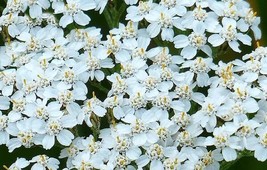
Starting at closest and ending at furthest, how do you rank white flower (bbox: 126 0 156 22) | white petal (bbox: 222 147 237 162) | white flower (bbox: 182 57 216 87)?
white petal (bbox: 222 147 237 162), white flower (bbox: 182 57 216 87), white flower (bbox: 126 0 156 22)

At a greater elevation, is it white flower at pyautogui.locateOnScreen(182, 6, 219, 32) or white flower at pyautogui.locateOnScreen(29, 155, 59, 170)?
white flower at pyautogui.locateOnScreen(182, 6, 219, 32)

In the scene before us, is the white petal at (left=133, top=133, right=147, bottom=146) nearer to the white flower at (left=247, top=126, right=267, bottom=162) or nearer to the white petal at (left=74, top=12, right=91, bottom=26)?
the white flower at (left=247, top=126, right=267, bottom=162)

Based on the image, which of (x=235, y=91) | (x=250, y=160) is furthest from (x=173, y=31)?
(x=250, y=160)

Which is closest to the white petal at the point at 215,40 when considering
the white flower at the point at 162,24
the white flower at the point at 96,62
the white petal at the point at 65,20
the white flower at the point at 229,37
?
the white flower at the point at 229,37

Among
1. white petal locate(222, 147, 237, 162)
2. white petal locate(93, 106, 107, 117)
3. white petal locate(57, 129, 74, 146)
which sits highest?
white petal locate(93, 106, 107, 117)

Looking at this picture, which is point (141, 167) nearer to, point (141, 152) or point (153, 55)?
point (141, 152)

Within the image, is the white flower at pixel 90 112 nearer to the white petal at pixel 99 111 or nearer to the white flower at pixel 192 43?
the white petal at pixel 99 111

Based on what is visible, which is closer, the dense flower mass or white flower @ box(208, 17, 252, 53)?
the dense flower mass

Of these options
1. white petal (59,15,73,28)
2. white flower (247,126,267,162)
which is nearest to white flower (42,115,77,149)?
white petal (59,15,73,28)

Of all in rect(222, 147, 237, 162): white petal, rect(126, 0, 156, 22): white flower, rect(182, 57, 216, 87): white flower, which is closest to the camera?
rect(222, 147, 237, 162): white petal

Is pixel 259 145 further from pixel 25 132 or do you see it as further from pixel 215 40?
pixel 25 132
